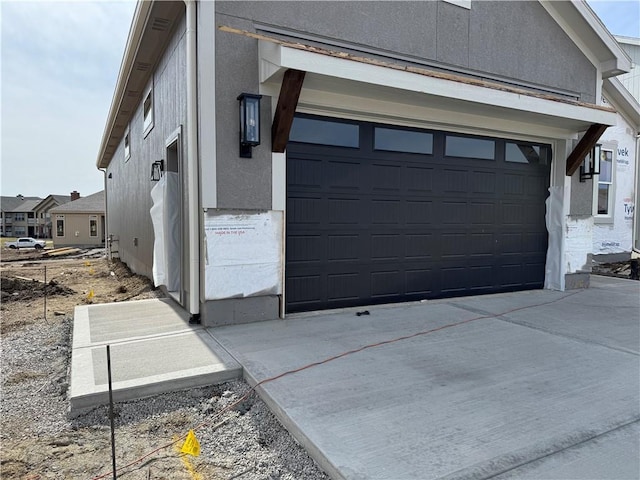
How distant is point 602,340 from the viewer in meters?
4.63

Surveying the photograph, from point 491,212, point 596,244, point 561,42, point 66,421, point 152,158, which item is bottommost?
point 66,421

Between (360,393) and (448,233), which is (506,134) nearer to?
(448,233)

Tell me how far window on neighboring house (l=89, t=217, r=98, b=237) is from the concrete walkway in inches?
1290

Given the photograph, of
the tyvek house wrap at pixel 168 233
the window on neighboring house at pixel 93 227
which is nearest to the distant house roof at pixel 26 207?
the window on neighboring house at pixel 93 227

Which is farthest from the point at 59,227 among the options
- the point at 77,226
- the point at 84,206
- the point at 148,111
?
the point at 148,111

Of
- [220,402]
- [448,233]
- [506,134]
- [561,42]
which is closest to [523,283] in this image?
[448,233]

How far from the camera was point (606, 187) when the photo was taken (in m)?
11.6

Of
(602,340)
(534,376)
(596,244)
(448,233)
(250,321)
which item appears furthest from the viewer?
(596,244)

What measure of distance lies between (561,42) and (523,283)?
425 centimetres

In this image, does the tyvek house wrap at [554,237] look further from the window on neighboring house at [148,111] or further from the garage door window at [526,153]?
the window on neighboring house at [148,111]

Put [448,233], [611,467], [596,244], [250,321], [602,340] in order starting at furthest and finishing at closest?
[596,244], [448,233], [250,321], [602,340], [611,467]

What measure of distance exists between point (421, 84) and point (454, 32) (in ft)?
6.07

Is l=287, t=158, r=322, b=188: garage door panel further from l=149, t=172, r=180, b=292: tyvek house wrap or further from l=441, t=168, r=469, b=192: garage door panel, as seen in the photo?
l=441, t=168, r=469, b=192: garage door panel

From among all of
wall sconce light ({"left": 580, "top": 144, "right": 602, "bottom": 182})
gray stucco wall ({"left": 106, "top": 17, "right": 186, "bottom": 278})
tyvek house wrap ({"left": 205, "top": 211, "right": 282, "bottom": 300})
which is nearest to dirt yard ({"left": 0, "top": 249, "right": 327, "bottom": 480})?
tyvek house wrap ({"left": 205, "top": 211, "right": 282, "bottom": 300})
